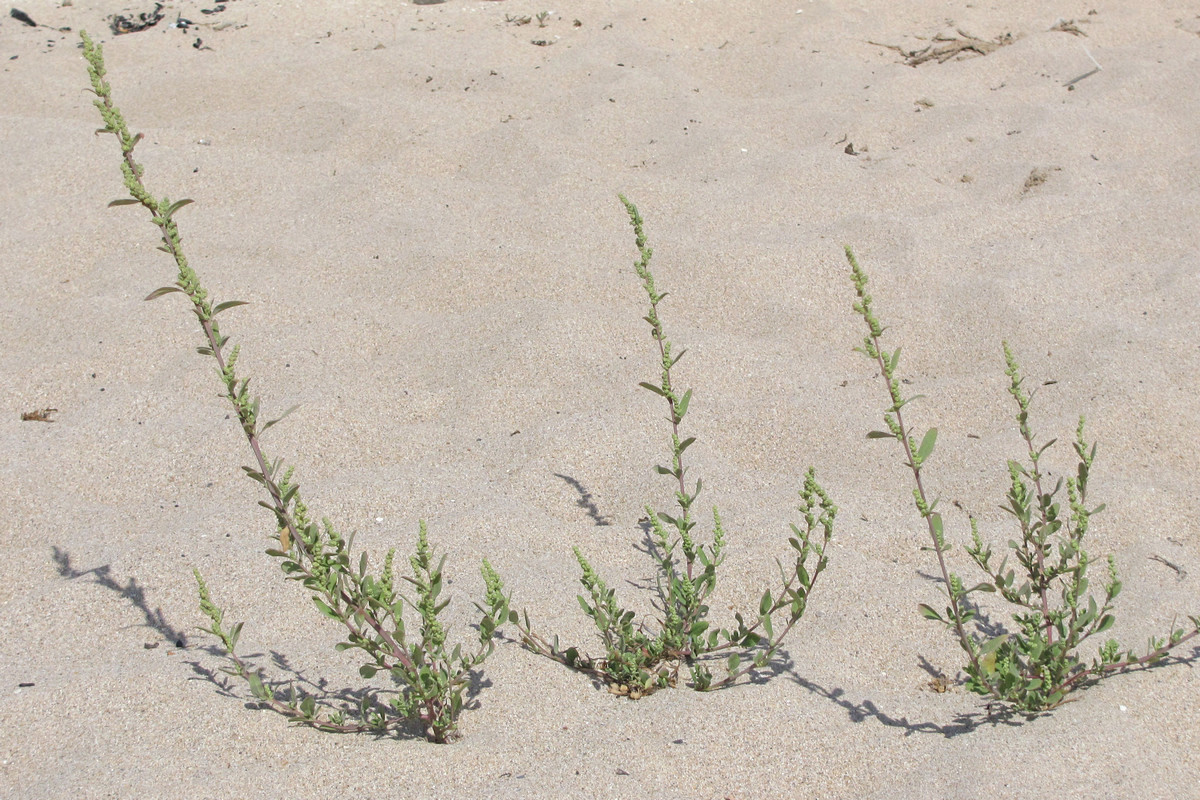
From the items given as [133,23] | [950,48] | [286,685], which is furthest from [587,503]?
[133,23]

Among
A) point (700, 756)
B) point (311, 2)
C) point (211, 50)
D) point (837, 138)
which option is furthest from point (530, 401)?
point (311, 2)

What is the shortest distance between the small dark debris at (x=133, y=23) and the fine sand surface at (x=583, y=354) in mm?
132

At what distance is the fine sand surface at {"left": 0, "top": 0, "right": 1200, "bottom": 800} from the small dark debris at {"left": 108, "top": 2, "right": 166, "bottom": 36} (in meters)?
0.13

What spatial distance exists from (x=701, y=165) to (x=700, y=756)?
3264mm

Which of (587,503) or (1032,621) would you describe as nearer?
(1032,621)

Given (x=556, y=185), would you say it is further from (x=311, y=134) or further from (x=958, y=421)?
(x=958, y=421)

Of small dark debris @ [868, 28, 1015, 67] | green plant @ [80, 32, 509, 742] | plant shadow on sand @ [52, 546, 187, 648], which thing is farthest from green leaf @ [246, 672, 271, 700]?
small dark debris @ [868, 28, 1015, 67]

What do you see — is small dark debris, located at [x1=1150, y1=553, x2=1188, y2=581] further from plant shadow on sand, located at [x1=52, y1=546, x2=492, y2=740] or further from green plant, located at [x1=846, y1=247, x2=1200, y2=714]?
plant shadow on sand, located at [x1=52, y1=546, x2=492, y2=740]

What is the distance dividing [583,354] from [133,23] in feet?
14.6

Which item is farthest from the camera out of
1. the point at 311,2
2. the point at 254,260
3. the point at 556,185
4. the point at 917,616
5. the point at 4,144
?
the point at 311,2

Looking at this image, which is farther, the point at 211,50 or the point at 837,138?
the point at 211,50

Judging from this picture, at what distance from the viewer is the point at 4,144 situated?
4789mm

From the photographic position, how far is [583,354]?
352 centimetres

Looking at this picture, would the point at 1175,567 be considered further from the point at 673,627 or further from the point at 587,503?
the point at 587,503
